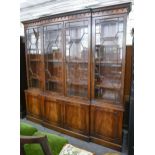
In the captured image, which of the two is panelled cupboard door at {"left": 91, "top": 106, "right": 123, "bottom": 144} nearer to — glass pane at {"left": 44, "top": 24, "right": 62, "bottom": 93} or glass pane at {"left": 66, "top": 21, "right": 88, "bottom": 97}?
glass pane at {"left": 66, "top": 21, "right": 88, "bottom": 97}

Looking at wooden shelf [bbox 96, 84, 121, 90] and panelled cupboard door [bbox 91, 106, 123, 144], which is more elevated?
wooden shelf [bbox 96, 84, 121, 90]

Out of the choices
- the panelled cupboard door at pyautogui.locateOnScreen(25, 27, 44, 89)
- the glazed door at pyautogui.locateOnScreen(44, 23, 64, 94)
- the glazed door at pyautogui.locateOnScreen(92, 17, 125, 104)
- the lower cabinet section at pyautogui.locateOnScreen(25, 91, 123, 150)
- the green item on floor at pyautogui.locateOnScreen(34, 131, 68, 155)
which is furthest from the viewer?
the panelled cupboard door at pyautogui.locateOnScreen(25, 27, 44, 89)

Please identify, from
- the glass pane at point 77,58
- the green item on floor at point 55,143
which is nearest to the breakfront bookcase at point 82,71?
the glass pane at point 77,58

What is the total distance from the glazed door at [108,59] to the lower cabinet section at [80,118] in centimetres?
25

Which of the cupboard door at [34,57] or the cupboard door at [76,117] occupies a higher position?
the cupboard door at [34,57]

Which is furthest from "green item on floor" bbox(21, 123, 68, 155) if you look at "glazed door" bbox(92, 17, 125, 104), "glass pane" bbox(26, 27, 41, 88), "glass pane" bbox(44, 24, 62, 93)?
"glass pane" bbox(26, 27, 41, 88)

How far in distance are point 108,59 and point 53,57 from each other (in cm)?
114

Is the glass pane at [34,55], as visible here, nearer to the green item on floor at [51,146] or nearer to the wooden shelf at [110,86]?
the wooden shelf at [110,86]

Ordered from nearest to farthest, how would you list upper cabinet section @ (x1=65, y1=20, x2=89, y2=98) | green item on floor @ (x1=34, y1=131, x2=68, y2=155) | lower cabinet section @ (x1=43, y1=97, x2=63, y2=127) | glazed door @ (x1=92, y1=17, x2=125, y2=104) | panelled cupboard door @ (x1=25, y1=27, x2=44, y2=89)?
green item on floor @ (x1=34, y1=131, x2=68, y2=155) < glazed door @ (x1=92, y1=17, x2=125, y2=104) < upper cabinet section @ (x1=65, y1=20, x2=89, y2=98) < lower cabinet section @ (x1=43, y1=97, x2=63, y2=127) < panelled cupboard door @ (x1=25, y1=27, x2=44, y2=89)

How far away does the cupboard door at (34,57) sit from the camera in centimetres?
342

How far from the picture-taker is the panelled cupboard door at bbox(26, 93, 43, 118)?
11.6 ft

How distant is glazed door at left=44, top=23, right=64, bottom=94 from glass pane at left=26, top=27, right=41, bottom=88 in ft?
0.80
